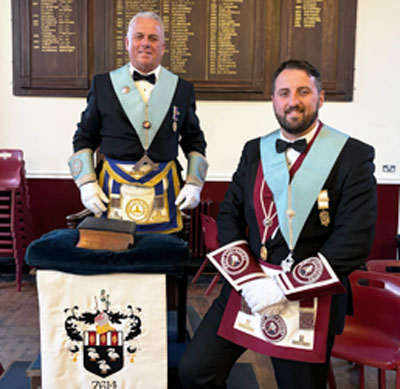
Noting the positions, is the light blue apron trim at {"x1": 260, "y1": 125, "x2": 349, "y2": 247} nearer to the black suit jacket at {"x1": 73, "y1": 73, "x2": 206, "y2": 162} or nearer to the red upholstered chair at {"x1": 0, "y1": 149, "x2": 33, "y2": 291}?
the black suit jacket at {"x1": 73, "y1": 73, "x2": 206, "y2": 162}

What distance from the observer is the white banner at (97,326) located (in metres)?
1.60

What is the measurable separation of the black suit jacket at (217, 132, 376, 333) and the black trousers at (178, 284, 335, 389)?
16 cm

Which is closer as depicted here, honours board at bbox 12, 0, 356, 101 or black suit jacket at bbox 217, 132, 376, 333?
black suit jacket at bbox 217, 132, 376, 333

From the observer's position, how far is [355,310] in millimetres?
2021

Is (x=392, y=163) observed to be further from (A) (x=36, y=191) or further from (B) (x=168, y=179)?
(A) (x=36, y=191)

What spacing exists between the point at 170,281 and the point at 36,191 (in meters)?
2.31

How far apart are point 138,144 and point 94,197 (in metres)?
0.32

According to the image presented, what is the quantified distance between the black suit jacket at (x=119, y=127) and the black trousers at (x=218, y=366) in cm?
88

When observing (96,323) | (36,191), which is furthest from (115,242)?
(36,191)

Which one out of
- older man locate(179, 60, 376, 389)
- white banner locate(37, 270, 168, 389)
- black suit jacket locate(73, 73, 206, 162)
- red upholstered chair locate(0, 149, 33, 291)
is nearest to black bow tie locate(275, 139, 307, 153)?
older man locate(179, 60, 376, 389)

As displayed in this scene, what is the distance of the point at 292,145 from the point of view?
162cm

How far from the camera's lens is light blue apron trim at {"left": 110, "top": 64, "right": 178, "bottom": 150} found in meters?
2.19

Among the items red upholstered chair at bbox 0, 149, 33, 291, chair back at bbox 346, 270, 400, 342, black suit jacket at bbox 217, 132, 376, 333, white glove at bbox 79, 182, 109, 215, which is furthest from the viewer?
red upholstered chair at bbox 0, 149, 33, 291

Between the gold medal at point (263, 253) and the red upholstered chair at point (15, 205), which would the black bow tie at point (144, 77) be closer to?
the gold medal at point (263, 253)
